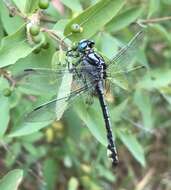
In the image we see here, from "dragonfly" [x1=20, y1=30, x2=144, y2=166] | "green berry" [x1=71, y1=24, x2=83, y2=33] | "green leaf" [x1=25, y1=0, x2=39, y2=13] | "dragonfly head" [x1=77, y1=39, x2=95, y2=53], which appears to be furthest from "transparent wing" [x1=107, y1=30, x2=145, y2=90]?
"green leaf" [x1=25, y1=0, x2=39, y2=13]

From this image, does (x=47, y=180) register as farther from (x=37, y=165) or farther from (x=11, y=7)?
(x=11, y=7)

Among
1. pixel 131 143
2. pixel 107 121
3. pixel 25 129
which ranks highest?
pixel 25 129

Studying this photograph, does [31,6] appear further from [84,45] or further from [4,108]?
[4,108]

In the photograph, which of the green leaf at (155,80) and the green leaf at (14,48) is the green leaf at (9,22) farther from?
the green leaf at (155,80)

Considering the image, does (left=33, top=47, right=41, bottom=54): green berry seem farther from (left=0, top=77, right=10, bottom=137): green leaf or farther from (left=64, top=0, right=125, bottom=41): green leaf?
(left=0, top=77, right=10, bottom=137): green leaf

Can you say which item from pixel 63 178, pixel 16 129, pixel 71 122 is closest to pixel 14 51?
pixel 16 129

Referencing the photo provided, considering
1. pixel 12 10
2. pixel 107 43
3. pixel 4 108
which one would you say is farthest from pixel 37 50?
pixel 107 43
